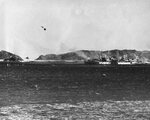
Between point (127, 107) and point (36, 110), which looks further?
point (127, 107)

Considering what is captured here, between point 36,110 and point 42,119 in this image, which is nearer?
point 42,119

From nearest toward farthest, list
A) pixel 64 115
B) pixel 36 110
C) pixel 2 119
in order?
pixel 2 119 → pixel 64 115 → pixel 36 110

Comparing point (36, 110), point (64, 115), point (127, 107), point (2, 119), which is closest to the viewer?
point (2, 119)

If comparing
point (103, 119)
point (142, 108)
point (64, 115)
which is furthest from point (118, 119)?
point (142, 108)

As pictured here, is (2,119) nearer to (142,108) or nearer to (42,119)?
(42,119)

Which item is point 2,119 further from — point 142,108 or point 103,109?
point 142,108

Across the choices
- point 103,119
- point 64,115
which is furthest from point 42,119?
point 103,119

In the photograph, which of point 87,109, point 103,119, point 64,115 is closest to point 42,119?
point 64,115

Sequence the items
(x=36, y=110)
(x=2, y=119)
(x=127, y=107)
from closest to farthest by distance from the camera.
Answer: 1. (x=2, y=119)
2. (x=36, y=110)
3. (x=127, y=107)
